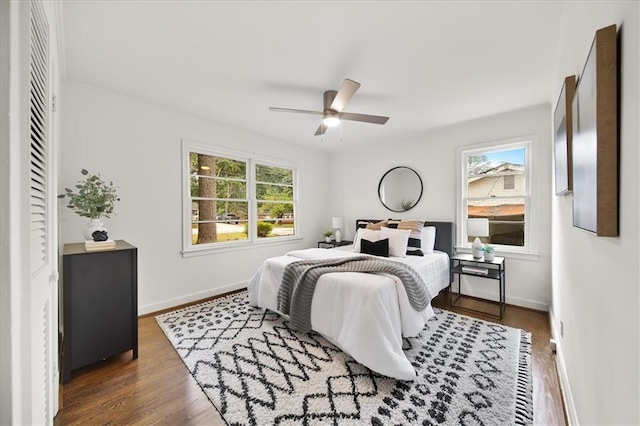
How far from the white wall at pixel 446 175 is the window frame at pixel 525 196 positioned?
0.15 feet

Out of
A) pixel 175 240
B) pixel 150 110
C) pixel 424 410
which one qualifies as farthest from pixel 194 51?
pixel 424 410

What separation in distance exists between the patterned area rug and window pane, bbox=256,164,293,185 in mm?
2460

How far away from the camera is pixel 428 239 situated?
12.6ft

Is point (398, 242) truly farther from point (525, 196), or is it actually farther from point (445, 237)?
point (525, 196)

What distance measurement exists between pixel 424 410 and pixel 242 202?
355 cm

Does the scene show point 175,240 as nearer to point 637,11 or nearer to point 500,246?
point 637,11

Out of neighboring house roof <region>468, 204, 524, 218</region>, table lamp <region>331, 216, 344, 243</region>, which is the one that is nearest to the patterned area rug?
neighboring house roof <region>468, 204, 524, 218</region>

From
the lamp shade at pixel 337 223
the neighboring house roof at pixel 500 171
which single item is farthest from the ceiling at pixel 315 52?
the lamp shade at pixel 337 223

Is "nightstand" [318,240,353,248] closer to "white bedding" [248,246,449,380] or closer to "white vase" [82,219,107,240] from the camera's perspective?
"white bedding" [248,246,449,380]

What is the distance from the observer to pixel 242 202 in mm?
4344

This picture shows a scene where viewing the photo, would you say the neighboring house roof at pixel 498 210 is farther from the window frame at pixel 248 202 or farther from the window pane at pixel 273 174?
the window pane at pixel 273 174

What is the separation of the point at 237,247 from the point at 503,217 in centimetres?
385

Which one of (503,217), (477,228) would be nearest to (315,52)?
(477,228)

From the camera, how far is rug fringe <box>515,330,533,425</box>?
1.65 m
